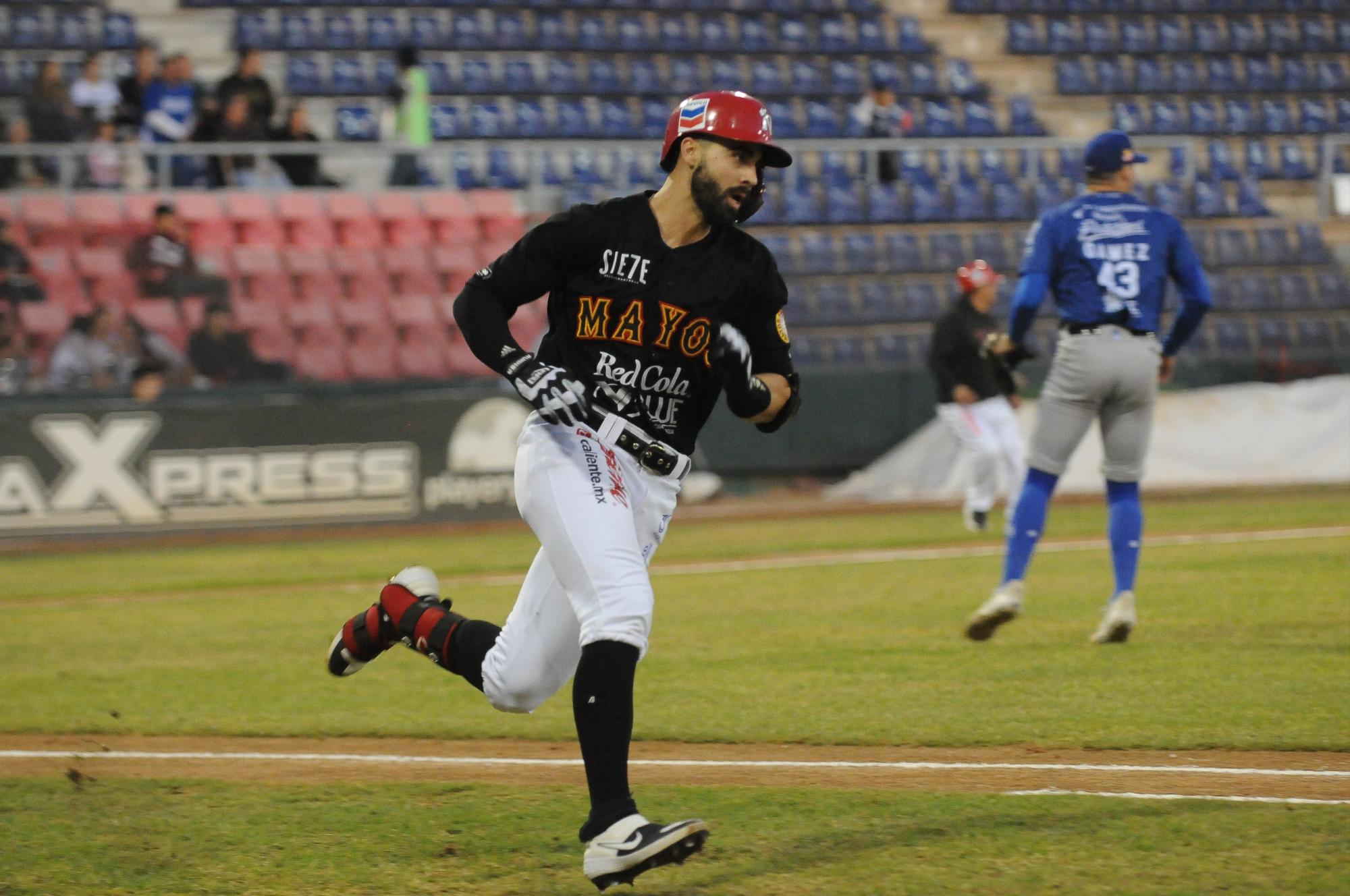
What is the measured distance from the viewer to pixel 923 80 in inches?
904

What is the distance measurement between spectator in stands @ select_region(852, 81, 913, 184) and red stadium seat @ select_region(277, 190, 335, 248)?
276 inches

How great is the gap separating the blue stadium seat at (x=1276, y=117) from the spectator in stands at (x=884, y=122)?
244 inches

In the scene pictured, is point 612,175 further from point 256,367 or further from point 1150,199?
point 1150,199

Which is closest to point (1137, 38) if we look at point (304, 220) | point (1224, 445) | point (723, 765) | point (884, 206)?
point (884, 206)

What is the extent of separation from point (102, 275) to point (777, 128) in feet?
30.3

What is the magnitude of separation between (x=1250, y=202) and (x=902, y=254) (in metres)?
5.10

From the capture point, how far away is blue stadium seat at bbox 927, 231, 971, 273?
19719mm

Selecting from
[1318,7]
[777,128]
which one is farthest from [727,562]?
[1318,7]

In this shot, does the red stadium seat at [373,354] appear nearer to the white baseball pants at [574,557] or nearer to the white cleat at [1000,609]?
the white cleat at [1000,609]

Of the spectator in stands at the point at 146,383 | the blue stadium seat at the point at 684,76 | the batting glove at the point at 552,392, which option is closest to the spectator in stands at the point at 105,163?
the spectator in stands at the point at 146,383

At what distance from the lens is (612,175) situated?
19188 millimetres

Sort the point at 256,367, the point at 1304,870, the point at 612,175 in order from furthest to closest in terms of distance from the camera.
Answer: the point at 612,175, the point at 256,367, the point at 1304,870

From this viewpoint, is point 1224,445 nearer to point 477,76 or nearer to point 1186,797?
point 477,76

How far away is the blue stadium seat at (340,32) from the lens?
21.3m
